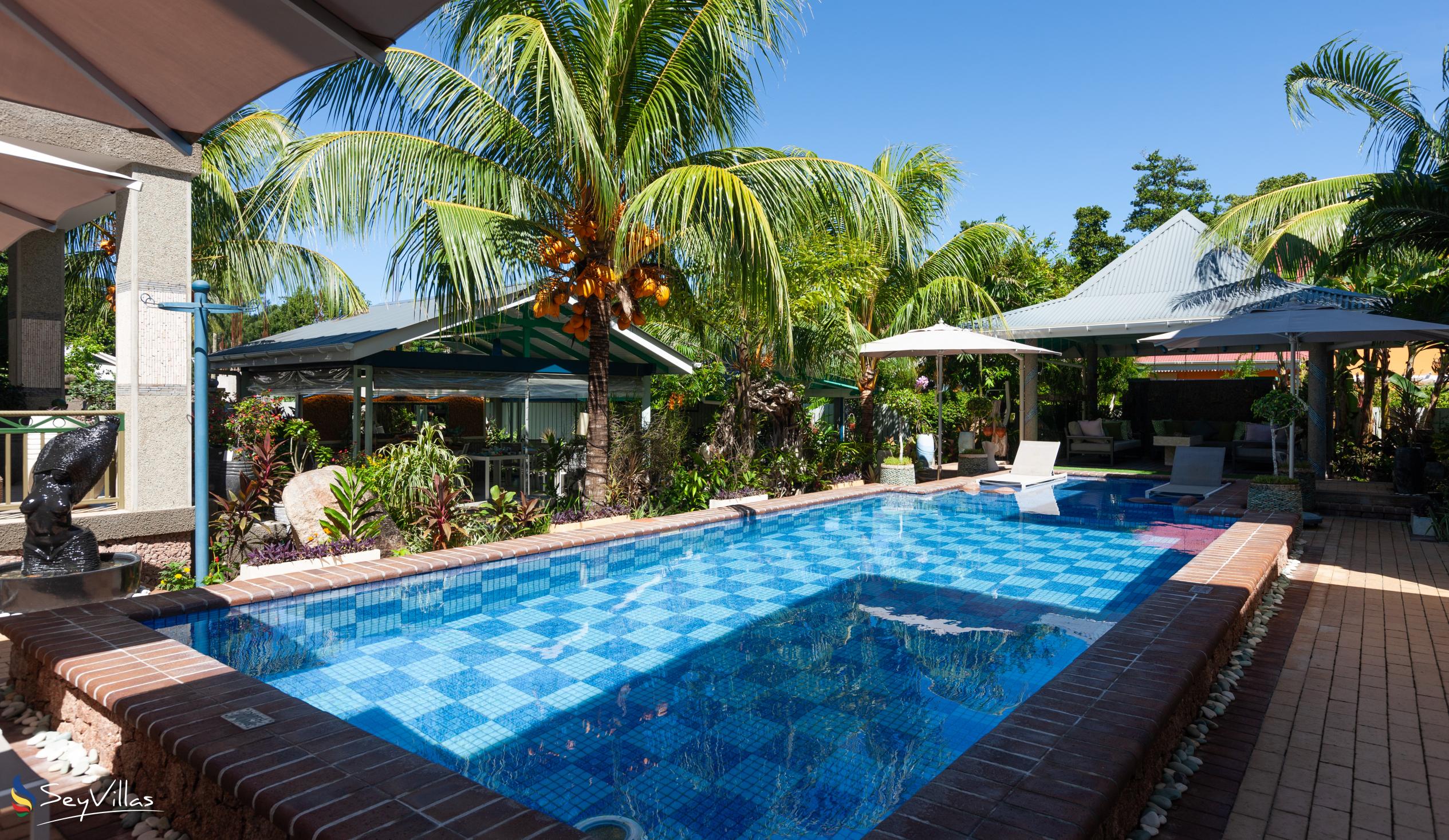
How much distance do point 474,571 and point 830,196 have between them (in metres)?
6.24

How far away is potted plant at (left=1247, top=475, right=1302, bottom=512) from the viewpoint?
11.4m

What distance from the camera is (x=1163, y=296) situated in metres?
18.4

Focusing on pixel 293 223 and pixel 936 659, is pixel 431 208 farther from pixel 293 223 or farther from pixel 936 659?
pixel 936 659

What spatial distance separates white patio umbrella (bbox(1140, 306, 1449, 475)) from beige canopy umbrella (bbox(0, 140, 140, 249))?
532 inches

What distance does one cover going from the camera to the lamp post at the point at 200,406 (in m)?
7.09

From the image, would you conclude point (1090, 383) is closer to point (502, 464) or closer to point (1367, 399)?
point (1367, 399)

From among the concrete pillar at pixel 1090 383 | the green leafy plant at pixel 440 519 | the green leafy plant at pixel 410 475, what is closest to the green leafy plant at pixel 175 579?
the green leafy plant at pixel 410 475

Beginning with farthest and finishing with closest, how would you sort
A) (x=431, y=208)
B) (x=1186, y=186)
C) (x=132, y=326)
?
(x=1186, y=186) → (x=431, y=208) → (x=132, y=326)

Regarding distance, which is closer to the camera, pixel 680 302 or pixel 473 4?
pixel 473 4

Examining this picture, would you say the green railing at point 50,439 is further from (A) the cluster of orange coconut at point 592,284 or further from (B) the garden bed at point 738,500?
(B) the garden bed at point 738,500

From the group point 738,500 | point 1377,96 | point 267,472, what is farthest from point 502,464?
point 1377,96

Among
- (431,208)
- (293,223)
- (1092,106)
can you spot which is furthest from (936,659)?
(1092,106)

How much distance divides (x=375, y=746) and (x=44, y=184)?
3293 mm

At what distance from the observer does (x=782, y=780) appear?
13.7 feet
